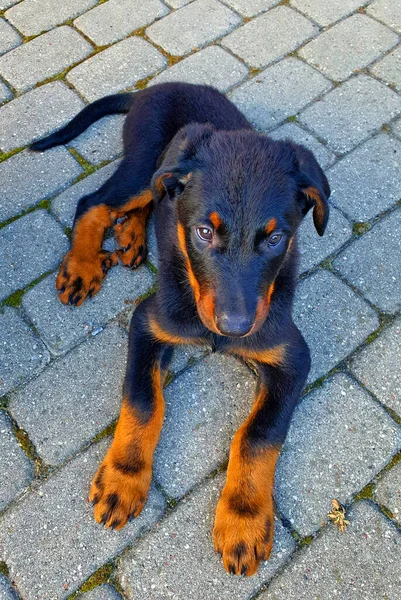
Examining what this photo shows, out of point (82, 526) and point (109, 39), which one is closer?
point (82, 526)

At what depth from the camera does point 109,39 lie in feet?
13.8

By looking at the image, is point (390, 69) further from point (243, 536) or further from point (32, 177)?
point (243, 536)

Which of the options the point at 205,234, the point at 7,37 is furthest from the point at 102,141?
the point at 205,234

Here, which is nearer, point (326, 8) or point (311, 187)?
point (311, 187)

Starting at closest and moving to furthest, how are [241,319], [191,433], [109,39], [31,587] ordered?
[241,319] < [31,587] < [191,433] < [109,39]

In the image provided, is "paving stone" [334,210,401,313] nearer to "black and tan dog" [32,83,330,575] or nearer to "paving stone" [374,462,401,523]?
"black and tan dog" [32,83,330,575]

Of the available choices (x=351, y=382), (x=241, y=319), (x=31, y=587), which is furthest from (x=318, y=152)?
(x=31, y=587)

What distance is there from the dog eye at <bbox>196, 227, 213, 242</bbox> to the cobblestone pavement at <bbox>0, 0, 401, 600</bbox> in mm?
894

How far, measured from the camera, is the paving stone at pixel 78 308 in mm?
3016

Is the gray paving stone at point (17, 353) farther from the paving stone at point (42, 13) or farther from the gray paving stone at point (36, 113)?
the paving stone at point (42, 13)

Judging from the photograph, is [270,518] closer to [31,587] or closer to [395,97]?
[31,587]

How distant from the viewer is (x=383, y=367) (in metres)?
2.92

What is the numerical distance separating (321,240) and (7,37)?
284 cm

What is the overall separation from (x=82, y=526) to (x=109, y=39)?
11.1 feet
